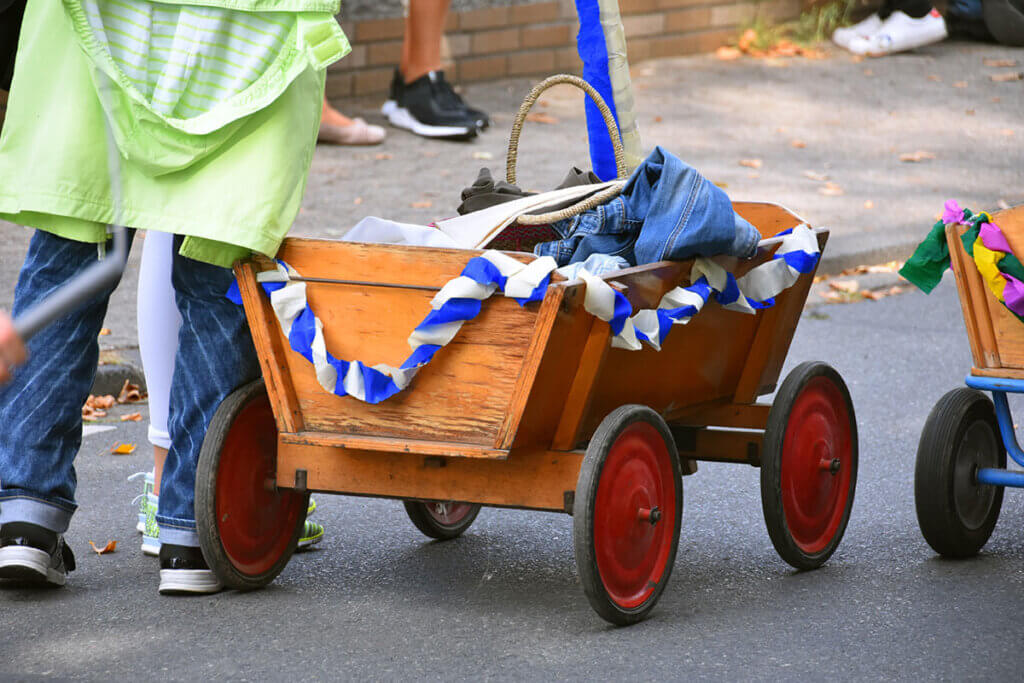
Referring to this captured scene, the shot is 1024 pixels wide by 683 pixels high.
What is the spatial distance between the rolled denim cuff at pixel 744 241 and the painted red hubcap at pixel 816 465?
380 millimetres

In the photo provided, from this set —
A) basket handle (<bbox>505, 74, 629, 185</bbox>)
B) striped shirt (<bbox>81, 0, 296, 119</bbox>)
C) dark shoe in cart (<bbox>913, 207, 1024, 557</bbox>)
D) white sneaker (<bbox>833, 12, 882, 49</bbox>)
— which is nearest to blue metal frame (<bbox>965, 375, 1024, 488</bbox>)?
dark shoe in cart (<bbox>913, 207, 1024, 557</bbox>)

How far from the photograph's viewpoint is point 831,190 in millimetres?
7973

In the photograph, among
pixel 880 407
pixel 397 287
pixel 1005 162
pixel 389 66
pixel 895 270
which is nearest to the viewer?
pixel 397 287

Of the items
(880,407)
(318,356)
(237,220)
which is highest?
(237,220)

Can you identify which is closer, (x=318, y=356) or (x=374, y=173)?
(x=318, y=356)

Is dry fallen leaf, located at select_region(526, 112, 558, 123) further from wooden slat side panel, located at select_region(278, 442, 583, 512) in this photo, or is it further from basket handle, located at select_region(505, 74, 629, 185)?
wooden slat side panel, located at select_region(278, 442, 583, 512)

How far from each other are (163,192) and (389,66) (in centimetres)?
639

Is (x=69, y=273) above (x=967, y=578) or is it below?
above

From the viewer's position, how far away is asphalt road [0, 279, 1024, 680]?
9.76ft

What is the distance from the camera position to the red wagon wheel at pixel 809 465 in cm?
340

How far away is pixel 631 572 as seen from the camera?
3.15 metres

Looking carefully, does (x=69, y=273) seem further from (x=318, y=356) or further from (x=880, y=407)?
(x=880, y=407)

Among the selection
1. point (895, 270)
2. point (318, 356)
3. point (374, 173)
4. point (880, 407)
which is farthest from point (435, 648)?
point (374, 173)

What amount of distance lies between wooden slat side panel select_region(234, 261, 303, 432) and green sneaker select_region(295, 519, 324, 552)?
63cm
